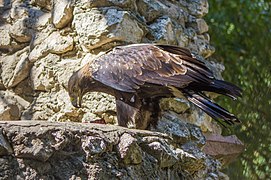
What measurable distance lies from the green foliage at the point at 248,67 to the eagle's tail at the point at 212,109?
1797 millimetres

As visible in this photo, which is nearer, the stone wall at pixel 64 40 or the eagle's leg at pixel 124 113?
the eagle's leg at pixel 124 113

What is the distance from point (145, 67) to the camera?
3281 mm

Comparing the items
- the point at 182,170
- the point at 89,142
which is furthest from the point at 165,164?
the point at 89,142

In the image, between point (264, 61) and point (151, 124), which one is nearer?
point (151, 124)

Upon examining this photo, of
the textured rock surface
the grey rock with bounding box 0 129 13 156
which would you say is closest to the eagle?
the textured rock surface

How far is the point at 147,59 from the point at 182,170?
2.27 ft

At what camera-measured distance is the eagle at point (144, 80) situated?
3182 millimetres

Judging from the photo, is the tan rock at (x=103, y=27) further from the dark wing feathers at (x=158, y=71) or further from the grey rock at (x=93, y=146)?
the grey rock at (x=93, y=146)

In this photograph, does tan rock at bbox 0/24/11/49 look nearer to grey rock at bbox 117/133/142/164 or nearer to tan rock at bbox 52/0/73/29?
tan rock at bbox 52/0/73/29

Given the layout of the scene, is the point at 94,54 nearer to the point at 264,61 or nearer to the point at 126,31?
the point at 126,31

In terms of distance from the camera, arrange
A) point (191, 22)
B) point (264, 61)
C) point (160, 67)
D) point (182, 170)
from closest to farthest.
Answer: point (182, 170) < point (160, 67) < point (191, 22) < point (264, 61)

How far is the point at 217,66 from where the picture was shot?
396 centimetres

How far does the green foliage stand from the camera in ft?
16.7

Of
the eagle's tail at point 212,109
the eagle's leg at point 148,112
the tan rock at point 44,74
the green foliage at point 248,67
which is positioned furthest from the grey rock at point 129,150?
the green foliage at point 248,67
